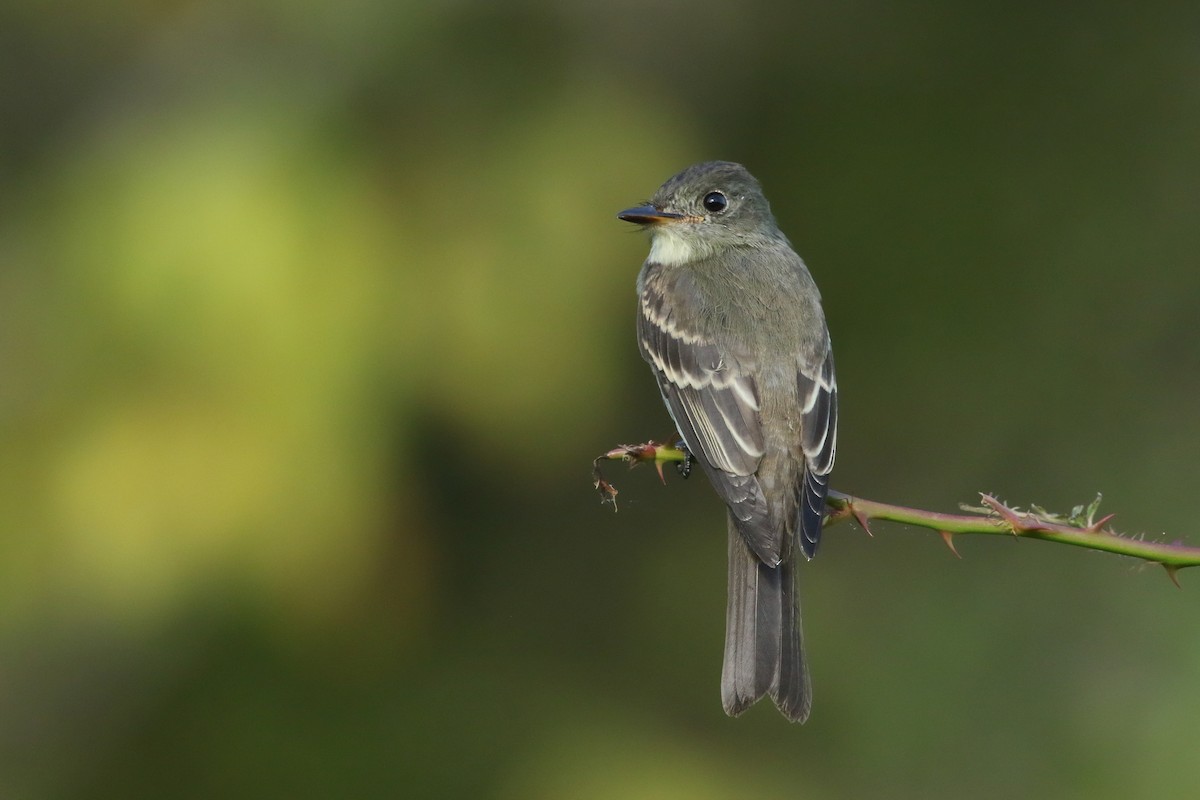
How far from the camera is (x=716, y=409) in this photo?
Result: 4191 mm

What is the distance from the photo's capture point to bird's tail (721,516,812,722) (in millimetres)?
3748

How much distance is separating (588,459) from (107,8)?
107 inches

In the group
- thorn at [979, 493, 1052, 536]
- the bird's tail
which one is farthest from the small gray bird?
thorn at [979, 493, 1052, 536]

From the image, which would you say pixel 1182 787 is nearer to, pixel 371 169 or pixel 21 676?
pixel 371 169

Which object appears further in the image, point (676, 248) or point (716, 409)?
point (676, 248)

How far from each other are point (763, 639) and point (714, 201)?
5.33 feet

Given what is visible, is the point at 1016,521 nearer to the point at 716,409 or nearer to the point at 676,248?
the point at 716,409

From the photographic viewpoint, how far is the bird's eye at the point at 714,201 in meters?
4.90

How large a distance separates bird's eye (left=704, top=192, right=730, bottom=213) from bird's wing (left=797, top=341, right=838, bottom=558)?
695 mm

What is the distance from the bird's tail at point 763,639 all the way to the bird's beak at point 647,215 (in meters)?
1.03

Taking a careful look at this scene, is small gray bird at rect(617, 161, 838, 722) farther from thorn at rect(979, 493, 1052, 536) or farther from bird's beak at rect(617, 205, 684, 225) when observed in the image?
thorn at rect(979, 493, 1052, 536)

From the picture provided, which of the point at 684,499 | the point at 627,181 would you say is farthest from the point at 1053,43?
the point at 627,181

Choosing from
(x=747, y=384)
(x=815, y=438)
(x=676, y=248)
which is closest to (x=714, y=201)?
(x=676, y=248)

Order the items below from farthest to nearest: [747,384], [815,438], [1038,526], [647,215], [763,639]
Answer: [647,215]
[747,384]
[815,438]
[763,639]
[1038,526]
